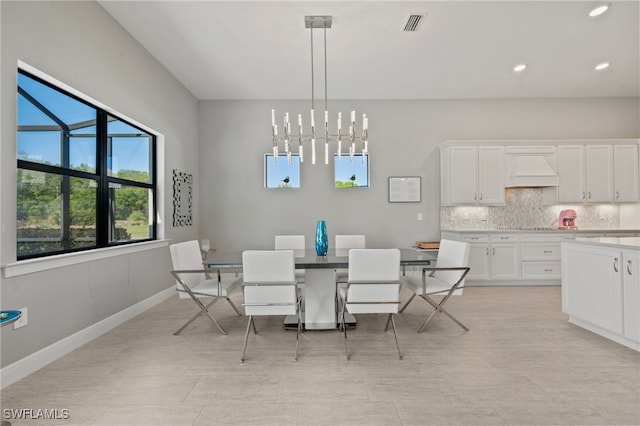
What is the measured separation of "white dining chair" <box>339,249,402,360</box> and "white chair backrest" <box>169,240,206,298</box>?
167 cm

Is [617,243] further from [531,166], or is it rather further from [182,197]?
[182,197]

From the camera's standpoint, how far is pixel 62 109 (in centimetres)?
292

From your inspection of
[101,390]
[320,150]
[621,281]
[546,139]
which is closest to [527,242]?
[546,139]

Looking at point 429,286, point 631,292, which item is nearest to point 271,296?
point 429,286

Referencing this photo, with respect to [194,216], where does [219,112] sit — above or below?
above

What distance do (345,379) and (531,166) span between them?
485cm

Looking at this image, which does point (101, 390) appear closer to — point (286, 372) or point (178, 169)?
point (286, 372)

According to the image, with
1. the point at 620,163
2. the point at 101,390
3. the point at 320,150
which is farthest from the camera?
the point at 320,150

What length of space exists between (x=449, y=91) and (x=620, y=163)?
9.81ft

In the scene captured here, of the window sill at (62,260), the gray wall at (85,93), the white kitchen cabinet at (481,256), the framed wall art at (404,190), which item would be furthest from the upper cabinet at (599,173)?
the window sill at (62,260)

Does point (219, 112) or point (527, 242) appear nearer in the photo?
point (527, 242)

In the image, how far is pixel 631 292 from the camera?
2744mm

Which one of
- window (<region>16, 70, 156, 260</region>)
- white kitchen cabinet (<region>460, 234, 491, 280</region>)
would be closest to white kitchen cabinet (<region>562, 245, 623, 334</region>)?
white kitchen cabinet (<region>460, 234, 491, 280</region>)

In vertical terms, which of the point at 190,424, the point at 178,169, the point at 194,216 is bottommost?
the point at 190,424
